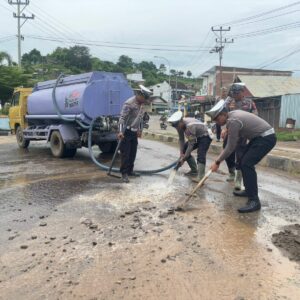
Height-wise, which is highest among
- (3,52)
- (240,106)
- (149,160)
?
(3,52)

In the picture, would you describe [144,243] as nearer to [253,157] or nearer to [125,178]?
[253,157]

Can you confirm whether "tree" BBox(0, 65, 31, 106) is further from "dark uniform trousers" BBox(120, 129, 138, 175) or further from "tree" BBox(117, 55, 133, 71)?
"tree" BBox(117, 55, 133, 71)

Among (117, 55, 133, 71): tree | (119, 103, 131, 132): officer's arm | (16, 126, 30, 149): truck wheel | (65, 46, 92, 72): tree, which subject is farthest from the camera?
(117, 55, 133, 71): tree

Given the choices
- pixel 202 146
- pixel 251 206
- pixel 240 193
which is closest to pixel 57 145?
pixel 202 146

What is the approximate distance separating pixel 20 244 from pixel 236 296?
241 centimetres

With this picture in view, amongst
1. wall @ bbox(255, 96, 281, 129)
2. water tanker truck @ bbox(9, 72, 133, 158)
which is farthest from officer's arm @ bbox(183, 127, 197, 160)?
wall @ bbox(255, 96, 281, 129)

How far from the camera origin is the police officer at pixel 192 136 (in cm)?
754

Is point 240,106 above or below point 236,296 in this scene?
above

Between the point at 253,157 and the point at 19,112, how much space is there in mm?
10640

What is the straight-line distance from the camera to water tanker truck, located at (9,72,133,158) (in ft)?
35.6

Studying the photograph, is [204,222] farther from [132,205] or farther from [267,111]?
[267,111]

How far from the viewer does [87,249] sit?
433 centimetres

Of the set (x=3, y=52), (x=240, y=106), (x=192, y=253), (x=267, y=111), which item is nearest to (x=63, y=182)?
(x=240, y=106)

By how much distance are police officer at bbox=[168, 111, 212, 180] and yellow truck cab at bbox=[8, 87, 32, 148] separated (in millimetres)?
8061
